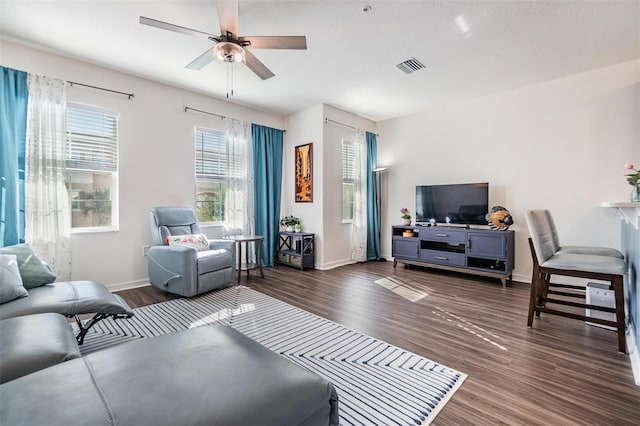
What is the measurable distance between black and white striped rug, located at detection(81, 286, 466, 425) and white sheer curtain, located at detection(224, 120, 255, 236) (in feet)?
5.03

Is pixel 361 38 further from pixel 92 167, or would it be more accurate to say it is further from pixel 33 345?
pixel 92 167

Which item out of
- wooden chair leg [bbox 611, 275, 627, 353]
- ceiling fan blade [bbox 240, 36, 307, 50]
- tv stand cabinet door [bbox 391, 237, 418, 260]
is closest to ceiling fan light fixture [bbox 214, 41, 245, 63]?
ceiling fan blade [bbox 240, 36, 307, 50]

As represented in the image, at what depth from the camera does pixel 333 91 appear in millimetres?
4230

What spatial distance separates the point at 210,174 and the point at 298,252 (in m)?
1.89

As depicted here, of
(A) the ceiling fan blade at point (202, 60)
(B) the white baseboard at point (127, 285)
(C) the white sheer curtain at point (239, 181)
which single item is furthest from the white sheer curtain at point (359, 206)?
(B) the white baseboard at point (127, 285)

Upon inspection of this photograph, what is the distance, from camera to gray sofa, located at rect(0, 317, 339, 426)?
0.80 m

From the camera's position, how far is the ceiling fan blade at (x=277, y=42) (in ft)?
7.43

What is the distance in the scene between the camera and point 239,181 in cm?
468

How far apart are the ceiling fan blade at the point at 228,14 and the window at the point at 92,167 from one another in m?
2.30

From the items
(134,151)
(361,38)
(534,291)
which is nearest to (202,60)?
(361,38)

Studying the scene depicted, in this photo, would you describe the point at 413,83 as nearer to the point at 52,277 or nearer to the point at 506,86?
the point at 506,86

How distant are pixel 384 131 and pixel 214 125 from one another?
126 inches

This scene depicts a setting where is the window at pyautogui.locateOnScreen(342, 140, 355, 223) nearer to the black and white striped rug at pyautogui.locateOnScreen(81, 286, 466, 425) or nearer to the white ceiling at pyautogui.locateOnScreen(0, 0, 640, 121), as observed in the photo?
the white ceiling at pyautogui.locateOnScreen(0, 0, 640, 121)

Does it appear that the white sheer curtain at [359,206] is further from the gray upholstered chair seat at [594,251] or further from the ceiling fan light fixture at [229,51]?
the ceiling fan light fixture at [229,51]
